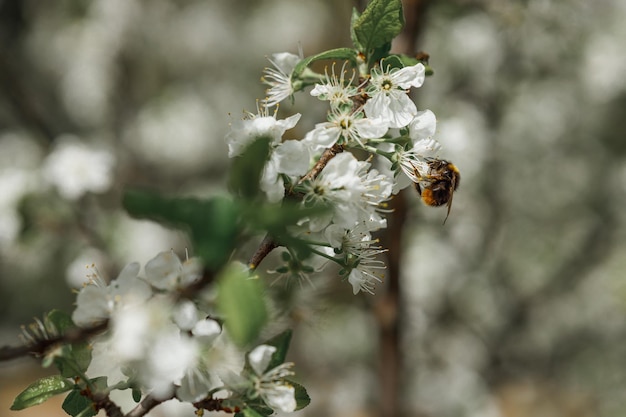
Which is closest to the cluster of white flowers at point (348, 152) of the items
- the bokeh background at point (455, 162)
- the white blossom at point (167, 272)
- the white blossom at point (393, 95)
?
the white blossom at point (393, 95)

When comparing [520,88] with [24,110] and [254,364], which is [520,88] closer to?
[24,110]

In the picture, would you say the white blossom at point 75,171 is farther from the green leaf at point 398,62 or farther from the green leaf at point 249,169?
the green leaf at point 249,169

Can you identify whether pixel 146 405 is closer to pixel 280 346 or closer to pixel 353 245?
pixel 280 346

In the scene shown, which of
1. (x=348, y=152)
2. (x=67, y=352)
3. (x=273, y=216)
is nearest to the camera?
(x=273, y=216)

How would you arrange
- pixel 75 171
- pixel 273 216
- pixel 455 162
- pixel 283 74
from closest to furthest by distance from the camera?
pixel 273 216
pixel 283 74
pixel 75 171
pixel 455 162

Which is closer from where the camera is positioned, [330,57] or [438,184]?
[330,57]

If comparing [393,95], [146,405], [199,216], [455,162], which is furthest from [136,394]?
[455,162]

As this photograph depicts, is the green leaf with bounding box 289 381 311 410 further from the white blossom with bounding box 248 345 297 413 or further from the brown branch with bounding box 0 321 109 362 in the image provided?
the brown branch with bounding box 0 321 109 362
